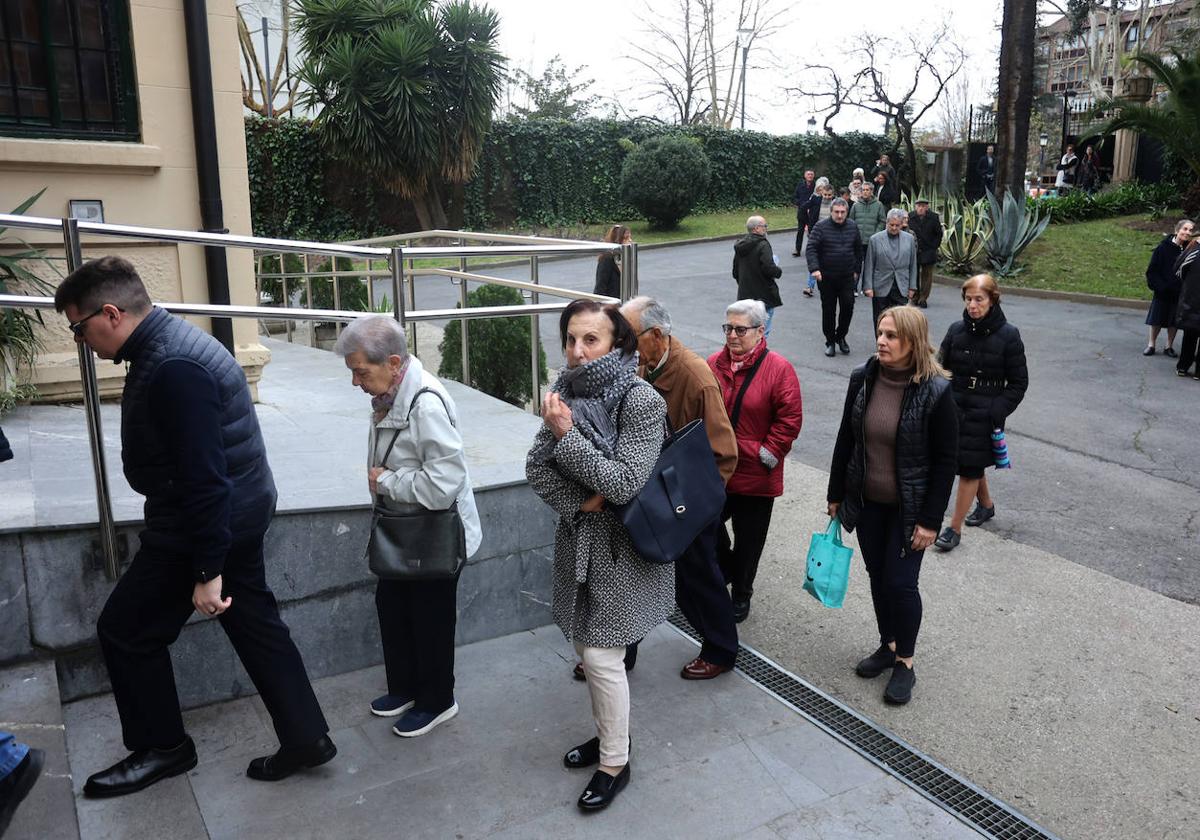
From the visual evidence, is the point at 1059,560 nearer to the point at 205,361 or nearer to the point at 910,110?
the point at 205,361

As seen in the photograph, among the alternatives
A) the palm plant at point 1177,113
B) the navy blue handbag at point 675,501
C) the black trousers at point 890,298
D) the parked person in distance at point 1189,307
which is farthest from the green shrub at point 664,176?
the navy blue handbag at point 675,501

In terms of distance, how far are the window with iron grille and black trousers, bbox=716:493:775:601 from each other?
14.1ft

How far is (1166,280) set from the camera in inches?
430

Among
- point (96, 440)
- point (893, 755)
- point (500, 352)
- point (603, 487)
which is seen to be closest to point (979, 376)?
point (893, 755)

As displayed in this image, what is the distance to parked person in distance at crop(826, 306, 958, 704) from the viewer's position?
13.3ft

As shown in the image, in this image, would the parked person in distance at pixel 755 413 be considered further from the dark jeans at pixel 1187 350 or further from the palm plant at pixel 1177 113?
the palm plant at pixel 1177 113

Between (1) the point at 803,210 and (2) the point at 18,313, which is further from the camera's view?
(1) the point at 803,210

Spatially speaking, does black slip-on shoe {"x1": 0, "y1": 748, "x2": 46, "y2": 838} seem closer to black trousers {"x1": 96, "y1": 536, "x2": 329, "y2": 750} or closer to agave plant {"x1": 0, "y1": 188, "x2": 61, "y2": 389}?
black trousers {"x1": 96, "y1": 536, "x2": 329, "y2": 750}

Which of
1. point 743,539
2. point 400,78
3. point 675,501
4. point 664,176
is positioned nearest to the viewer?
point 675,501

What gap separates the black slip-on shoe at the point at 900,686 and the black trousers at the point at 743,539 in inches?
35.8

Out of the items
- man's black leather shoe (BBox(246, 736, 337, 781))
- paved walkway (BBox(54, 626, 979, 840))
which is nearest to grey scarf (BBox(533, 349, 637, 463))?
paved walkway (BBox(54, 626, 979, 840))

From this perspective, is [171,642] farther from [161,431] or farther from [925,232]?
[925,232]

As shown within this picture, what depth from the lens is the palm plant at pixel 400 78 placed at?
20.1 m

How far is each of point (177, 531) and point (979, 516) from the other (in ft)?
16.4
